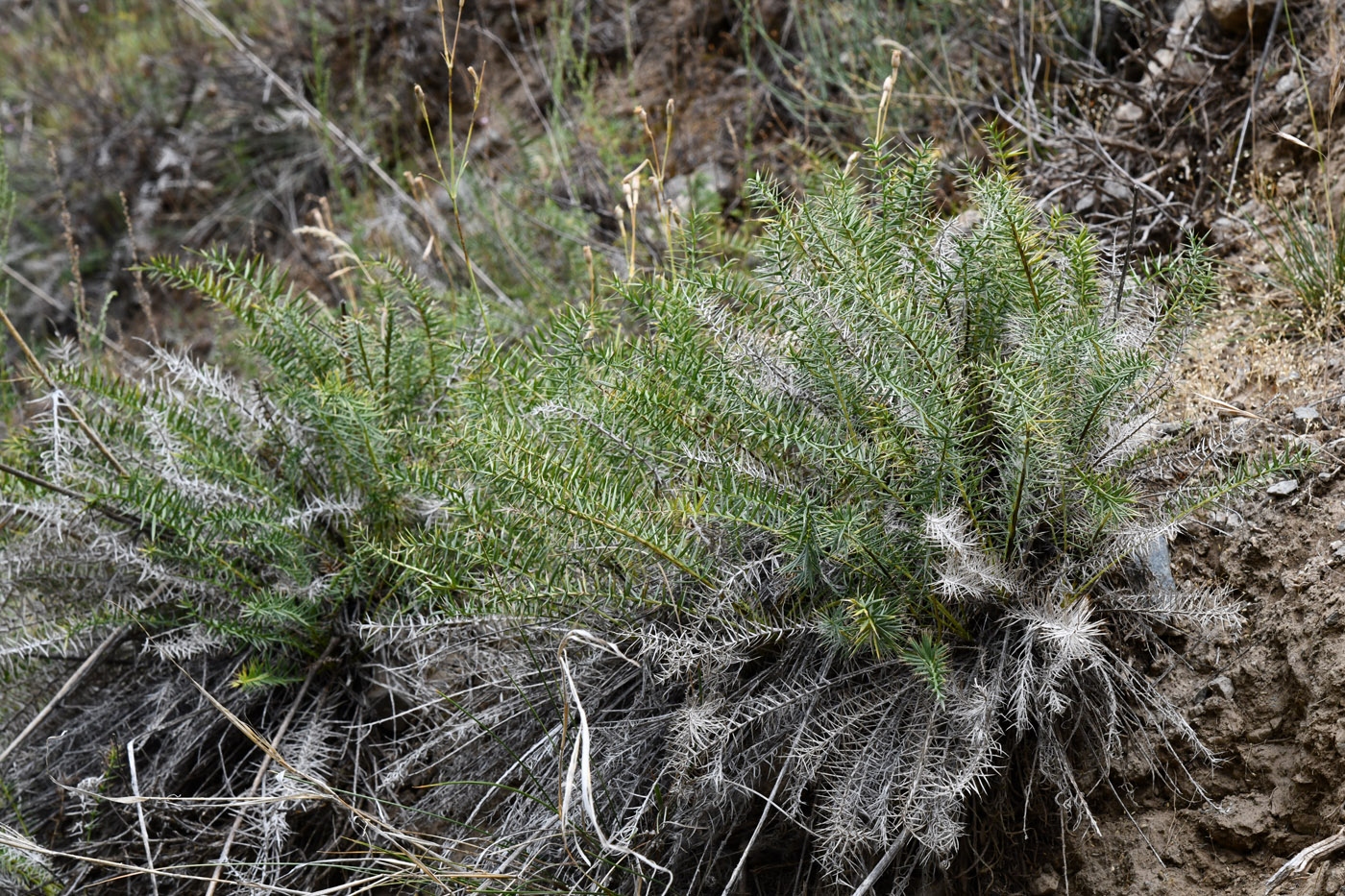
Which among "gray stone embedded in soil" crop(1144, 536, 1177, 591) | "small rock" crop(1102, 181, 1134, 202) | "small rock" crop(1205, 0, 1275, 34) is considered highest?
"small rock" crop(1205, 0, 1275, 34)

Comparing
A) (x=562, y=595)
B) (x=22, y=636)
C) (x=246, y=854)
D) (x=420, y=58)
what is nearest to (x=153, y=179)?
(x=420, y=58)

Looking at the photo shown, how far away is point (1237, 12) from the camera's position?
7.84ft

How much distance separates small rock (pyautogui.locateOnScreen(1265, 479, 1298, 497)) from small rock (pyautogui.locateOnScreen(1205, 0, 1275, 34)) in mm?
1363

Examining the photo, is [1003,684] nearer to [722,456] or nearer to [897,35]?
[722,456]

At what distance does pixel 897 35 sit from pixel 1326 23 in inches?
44.2

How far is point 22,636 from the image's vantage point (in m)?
1.83

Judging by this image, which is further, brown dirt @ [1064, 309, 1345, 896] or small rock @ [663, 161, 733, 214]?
small rock @ [663, 161, 733, 214]

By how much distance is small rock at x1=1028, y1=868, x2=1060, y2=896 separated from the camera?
4.60 ft

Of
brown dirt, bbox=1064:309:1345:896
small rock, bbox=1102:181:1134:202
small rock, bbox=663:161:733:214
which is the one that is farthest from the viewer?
small rock, bbox=663:161:733:214

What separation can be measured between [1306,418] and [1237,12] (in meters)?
1.32

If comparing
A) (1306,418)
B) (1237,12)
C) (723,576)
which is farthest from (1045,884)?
(1237,12)

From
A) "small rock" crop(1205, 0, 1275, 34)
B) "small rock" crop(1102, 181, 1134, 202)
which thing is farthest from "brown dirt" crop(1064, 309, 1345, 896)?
"small rock" crop(1205, 0, 1275, 34)

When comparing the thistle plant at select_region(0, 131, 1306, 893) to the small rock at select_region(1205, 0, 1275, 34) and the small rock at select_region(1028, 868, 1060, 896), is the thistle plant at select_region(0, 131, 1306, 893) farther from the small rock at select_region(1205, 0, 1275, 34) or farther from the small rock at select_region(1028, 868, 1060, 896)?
the small rock at select_region(1205, 0, 1275, 34)

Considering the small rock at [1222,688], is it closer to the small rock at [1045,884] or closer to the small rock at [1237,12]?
the small rock at [1045,884]
